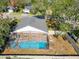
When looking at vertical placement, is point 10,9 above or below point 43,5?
below

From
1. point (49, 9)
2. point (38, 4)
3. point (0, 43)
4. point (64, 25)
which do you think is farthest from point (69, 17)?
point (0, 43)

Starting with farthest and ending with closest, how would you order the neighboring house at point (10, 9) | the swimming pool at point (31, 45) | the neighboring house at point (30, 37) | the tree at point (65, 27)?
1. the neighboring house at point (10, 9)
2. the tree at point (65, 27)
3. the neighboring house at point (30, 37)
4. the swimming pool at point (31, 45)

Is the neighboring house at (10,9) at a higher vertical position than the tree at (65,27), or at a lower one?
lower

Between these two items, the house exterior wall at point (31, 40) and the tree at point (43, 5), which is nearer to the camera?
the house exterior wall at point (31, 40)

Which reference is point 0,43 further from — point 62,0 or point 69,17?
point 62,0

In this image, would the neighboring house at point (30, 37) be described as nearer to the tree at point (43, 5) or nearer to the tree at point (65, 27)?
the tree at point (65, 27)

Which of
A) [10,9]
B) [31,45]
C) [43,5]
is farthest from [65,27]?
A: [10,9]

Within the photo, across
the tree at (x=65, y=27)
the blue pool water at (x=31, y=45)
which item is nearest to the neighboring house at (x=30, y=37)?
the blue pool water at (x=31, y=45)

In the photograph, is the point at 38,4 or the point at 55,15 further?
the point at 38,4

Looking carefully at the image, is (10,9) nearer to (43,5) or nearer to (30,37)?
(43,5)
